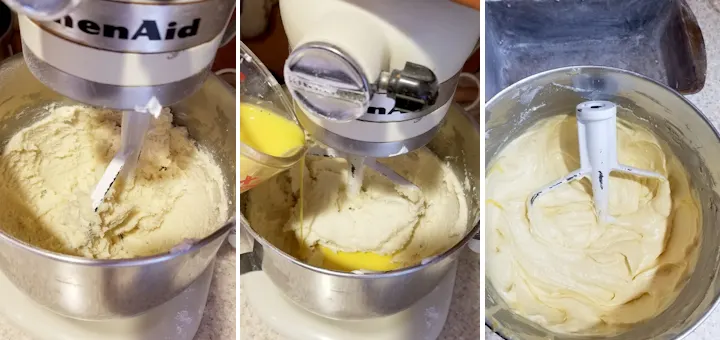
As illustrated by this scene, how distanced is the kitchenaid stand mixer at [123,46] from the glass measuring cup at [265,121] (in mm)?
82

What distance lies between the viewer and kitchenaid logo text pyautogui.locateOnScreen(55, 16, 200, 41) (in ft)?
1.25

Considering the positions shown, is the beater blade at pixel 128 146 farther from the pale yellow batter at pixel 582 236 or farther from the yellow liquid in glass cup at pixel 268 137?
the pale yellow batter at pixel 582 236

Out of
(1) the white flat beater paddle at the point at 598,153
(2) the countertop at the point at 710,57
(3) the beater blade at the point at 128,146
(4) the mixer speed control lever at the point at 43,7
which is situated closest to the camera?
(4) the mixer speed control lever at the point at 43,7

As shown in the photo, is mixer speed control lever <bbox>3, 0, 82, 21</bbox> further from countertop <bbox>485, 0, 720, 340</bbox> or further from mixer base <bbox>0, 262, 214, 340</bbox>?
countertop <bbox>485, 0, 720, 340</bbox>

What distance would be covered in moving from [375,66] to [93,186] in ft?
1.37

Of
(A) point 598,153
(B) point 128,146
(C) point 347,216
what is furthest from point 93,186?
(A) point 598,153

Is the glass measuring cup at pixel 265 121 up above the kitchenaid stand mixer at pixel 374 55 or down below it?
below

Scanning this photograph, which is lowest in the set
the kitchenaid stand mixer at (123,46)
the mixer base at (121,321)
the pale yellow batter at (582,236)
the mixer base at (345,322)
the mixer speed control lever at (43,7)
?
the mixer base at (121,321)

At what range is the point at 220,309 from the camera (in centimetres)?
64

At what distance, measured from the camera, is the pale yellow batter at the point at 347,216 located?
2.14 feet

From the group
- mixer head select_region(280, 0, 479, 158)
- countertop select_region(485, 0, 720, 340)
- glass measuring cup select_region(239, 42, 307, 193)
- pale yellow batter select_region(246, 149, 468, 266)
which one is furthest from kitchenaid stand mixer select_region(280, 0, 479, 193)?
countertop select_region(485, 0, 720, 340)

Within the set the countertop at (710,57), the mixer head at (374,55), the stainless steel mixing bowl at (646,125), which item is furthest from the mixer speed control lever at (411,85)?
the countertop at (710,57)

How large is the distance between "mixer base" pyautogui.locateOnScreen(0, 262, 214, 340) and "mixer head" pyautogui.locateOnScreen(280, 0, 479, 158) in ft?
0.98

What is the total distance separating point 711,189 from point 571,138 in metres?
0.15
